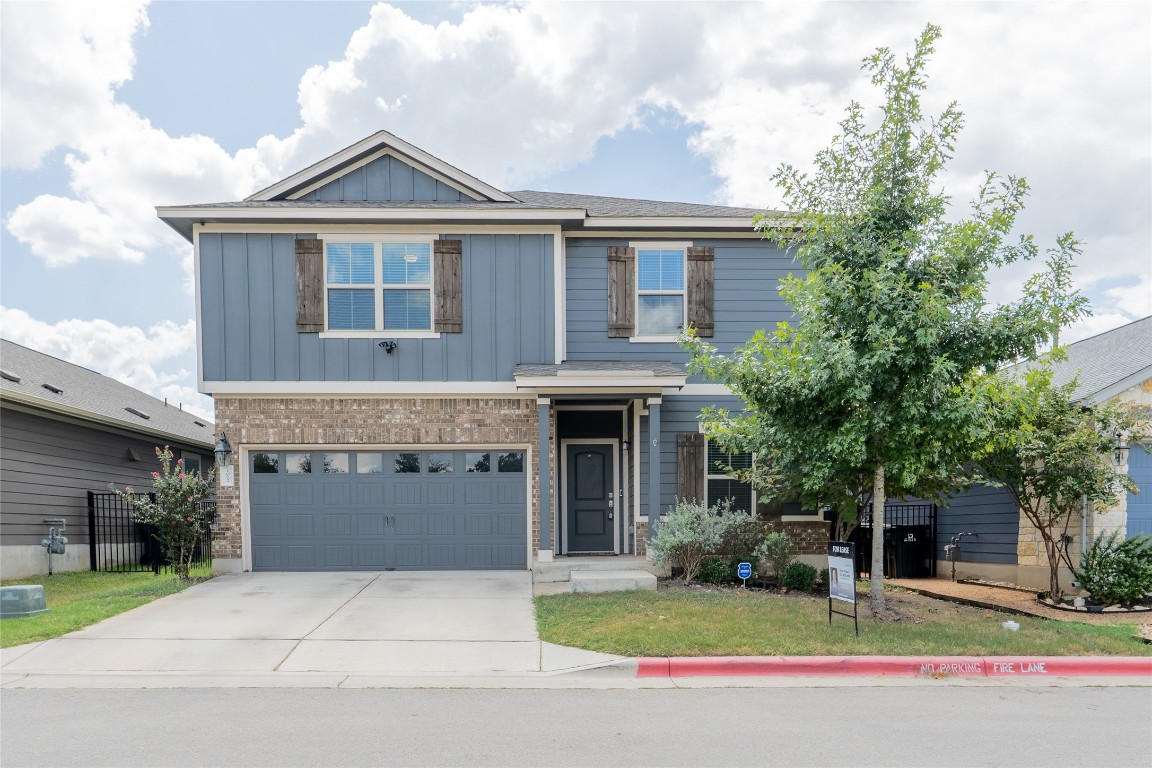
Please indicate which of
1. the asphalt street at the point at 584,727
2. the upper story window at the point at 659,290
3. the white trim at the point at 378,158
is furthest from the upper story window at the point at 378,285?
the asphalt street at the point at 584,727

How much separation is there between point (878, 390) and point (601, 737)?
504 cm

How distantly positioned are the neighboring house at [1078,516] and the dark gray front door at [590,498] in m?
6.28

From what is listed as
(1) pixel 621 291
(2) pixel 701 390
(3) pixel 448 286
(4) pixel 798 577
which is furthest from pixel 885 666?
(3) pixel 448 286

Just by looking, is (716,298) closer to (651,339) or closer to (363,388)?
(651,339)

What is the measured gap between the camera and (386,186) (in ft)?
42.0

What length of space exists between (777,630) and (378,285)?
833 centimetres

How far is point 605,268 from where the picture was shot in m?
12.9

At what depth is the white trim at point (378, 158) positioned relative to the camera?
1264cm

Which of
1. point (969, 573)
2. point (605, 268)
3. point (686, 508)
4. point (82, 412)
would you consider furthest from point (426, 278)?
point (969, 573)

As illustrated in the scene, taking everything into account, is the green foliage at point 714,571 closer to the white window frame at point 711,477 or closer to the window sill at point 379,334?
the white window frame at point 711,477

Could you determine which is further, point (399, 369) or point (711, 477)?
point (711, 477)

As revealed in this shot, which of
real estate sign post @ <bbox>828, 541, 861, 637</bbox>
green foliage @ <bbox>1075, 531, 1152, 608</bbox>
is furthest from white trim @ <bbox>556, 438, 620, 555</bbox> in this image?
green foliage @ <bbox>1075, 531, 1152, 608</bbox>

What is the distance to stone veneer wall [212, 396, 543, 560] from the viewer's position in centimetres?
1216

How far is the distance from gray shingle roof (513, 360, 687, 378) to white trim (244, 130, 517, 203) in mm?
3027
